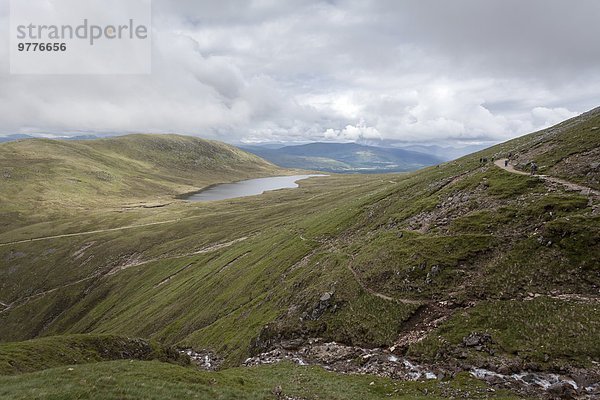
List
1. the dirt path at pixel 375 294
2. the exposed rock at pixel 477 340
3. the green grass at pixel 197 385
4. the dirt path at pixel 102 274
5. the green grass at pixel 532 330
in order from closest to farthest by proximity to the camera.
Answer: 1. the green grass at pixel 197 385
2. the green grass at pixel 532 330
3. the exposed rock at pixel 477 340
4. the dirt path at pixel 375 294
5. the dirt path at pixel 102 274

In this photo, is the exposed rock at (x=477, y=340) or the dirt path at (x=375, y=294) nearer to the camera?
the exposed rock at (x=477, y=340)

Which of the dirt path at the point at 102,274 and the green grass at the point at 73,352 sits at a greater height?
the green grass at the point at 73,352

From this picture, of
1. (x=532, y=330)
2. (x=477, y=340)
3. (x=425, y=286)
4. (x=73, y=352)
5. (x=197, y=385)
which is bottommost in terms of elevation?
(x=73, y=352)

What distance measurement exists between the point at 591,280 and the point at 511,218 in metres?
13.4

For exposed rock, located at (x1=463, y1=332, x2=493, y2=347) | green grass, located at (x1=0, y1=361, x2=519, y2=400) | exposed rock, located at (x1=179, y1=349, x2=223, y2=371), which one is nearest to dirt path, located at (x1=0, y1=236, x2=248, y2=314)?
exposed rock, located at (x1=179, y1=349, x2=223, y2=371)

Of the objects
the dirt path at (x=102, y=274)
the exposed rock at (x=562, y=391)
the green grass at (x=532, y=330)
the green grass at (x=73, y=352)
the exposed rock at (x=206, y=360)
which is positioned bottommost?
the dirt path at (x=102, y=274)

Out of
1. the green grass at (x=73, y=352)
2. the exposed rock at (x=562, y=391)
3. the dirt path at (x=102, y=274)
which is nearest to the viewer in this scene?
the exposed rock at (x=562, y=391)

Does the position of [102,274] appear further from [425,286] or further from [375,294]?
[425,286]

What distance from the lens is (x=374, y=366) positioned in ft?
104

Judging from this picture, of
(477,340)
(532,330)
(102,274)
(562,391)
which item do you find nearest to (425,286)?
(477,340)

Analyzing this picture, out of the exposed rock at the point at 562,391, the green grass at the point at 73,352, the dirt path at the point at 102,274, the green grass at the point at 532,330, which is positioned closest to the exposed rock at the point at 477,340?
the green grass at the point at 532,330

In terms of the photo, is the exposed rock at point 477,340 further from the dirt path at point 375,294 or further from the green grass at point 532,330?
the dirt path at point 375,294

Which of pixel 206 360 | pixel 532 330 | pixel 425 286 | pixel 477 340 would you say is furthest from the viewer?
pixel 206 360

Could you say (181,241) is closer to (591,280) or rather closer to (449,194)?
(449,194)
